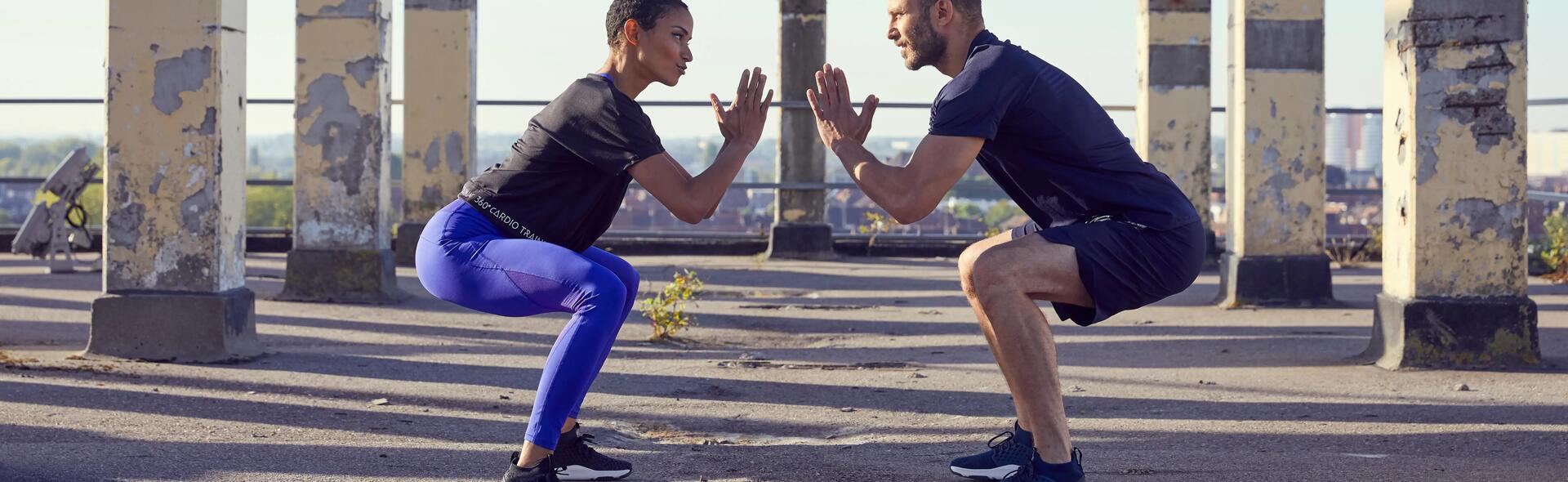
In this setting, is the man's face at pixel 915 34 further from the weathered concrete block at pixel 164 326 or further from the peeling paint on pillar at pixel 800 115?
the peeling paint on pillar at pixel 800 115

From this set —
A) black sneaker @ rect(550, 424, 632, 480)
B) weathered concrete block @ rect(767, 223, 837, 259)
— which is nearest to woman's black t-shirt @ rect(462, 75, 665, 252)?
black sneaker @ rect(550, 424, 632, 480)

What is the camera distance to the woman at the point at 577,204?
426 centimetres

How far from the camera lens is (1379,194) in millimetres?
16797

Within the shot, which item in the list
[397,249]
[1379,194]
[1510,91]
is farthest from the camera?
[1379,194]

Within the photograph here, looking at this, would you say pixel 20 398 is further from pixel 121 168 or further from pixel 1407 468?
pixel 1407 468

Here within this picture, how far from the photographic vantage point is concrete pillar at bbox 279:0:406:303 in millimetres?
10945

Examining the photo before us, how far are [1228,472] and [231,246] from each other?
5.00 meters

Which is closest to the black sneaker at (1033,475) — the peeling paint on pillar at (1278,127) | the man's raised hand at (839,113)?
the man's raised hand at (839,113)

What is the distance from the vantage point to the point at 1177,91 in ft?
48.8

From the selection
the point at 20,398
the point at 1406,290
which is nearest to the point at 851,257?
the point at 1406,290

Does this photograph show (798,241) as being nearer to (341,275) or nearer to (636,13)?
(341,275)

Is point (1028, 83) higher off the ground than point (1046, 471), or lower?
higher

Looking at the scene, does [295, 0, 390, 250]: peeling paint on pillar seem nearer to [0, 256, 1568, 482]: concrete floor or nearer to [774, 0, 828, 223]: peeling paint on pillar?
[0, 256, 1568, 482]: concrete floor

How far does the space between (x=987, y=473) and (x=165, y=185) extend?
15.1ft
